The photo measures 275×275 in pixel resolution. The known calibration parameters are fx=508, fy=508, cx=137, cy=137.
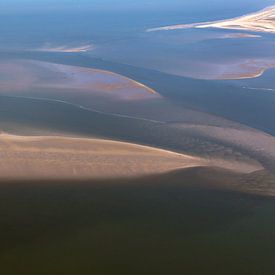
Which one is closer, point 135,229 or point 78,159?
point 135,229

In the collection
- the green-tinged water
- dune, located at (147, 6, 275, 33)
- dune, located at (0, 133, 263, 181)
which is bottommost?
the green-tinged water

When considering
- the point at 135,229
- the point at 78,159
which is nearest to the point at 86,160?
the point at 78,159

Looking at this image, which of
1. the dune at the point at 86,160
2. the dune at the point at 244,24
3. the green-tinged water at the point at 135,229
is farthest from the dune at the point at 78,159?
the dune at the point at 244,24

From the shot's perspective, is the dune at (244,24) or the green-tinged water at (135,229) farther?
the dune at (244,24)

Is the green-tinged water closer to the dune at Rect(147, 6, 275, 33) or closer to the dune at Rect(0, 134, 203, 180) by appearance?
the dune at Rect(0, 134, 203, 180)

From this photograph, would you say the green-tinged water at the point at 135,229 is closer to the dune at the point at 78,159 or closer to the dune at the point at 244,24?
the dune at the point at 78,159

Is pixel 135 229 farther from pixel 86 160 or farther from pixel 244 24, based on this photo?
pixel 244 24

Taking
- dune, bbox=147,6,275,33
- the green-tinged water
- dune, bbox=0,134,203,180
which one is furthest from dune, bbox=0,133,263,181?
dune, bbox=147,6,275,33

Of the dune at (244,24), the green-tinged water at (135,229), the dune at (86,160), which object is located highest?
the dune at (244,24)

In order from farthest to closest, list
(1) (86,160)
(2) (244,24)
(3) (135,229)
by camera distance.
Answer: (2) (244,24) → (1) (86,160) → (3) (135,229)

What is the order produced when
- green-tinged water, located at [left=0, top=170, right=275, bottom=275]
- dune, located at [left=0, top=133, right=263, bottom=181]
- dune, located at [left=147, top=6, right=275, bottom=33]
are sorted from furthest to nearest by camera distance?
dune, located at [left=147, top=6, right=275, bottom=33] < dune, located at [left=0, top=133, right=263, bottom=181] < green-tinged water, located at [left=0, top=170, right=275, bottom=275]

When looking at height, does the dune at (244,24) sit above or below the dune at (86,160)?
above

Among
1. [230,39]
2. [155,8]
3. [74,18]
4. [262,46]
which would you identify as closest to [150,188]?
[262,46]
